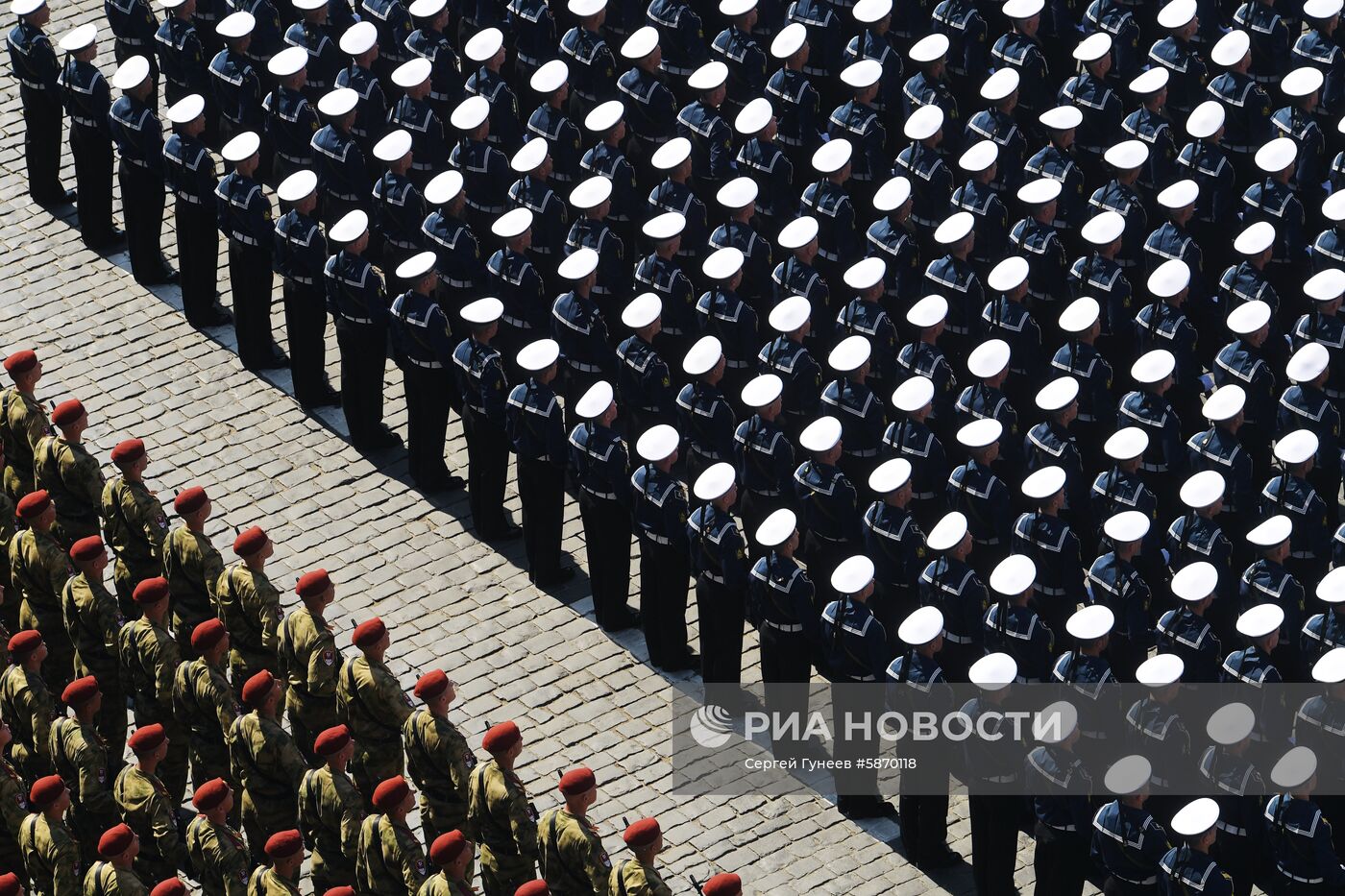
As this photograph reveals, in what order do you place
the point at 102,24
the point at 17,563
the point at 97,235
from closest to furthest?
the point at 17,563
the point at 97,235
the point at 102,24

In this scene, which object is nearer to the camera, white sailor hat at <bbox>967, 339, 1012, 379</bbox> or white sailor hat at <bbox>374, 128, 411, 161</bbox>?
white sailor hat at <bbox>967, 339, 1012, 379</bbox>

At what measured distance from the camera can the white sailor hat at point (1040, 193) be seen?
18.6m

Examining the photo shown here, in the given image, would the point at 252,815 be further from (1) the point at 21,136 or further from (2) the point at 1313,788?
(1) the point at 21,136

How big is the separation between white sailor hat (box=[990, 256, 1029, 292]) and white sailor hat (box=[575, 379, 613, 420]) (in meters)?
2.58

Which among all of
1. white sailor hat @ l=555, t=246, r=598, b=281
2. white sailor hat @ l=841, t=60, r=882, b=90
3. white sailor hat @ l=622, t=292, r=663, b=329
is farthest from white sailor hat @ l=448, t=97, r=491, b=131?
white sailor hat @ l=841, t=60, r=882, b=90

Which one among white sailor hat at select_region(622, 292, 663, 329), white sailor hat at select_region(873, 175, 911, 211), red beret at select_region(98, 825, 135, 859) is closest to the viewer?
red beret at select_region(98, 825, 135, 859)

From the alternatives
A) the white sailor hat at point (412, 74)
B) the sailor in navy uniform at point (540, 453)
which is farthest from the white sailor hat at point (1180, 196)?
the white sailor hat at point (412, 74)

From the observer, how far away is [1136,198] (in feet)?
61.7

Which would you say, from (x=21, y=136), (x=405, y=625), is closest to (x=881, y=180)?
(x=405, y=625)

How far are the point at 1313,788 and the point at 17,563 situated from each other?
25.8 ft

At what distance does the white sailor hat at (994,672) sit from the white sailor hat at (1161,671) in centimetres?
69

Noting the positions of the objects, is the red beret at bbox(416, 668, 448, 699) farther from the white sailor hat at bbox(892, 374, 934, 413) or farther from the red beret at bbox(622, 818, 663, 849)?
the white sailor hat at bbox(892, 374, 934, 413)

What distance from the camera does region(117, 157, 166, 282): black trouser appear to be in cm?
2120

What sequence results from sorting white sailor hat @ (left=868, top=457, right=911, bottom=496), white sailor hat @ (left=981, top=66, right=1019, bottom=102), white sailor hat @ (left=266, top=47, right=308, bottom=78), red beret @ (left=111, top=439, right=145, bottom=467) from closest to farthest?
white sailor hat @ (left=868, top=457, right=911, bottom=496)
red beret @ (left=111, top=439, right=145, bottom=467)
white sailor hat @ (left=981, top=66, right=1019, bottom=102)
white sailor hat @ (left=266, top=47, right=308, bottom=78)
